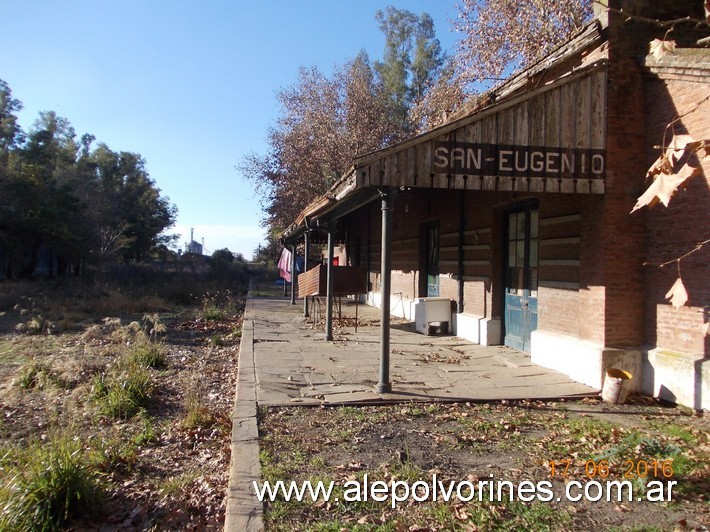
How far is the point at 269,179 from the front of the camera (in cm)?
2844

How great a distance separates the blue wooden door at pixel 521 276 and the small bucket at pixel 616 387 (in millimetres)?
2266

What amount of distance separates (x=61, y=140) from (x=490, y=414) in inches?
2437

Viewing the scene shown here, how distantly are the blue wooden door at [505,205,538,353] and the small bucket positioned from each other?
227 cm

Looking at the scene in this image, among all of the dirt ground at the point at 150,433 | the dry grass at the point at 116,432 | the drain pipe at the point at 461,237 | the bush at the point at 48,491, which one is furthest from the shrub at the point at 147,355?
the drain pipe at the point at 461,237

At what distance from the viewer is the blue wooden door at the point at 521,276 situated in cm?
895

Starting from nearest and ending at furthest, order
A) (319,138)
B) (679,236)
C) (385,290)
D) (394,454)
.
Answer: (394,454)
(679,236)
(385,290)
(319,138)

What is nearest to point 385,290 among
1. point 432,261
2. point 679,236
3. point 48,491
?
point 679,236

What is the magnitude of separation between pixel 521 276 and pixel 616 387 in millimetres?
3143

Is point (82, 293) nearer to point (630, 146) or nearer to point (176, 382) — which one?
point (176, 382)

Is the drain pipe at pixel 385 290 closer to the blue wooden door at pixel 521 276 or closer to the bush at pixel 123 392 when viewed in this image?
the bush at pixel 123 392

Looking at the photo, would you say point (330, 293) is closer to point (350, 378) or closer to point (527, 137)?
point (350, 378)

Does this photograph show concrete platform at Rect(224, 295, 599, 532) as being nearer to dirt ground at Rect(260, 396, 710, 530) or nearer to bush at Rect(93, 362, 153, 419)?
dirt ground at Rect(260, 396, 710, 530)

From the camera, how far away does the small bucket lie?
6.45 metres

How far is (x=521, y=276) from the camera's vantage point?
932 centimetres
